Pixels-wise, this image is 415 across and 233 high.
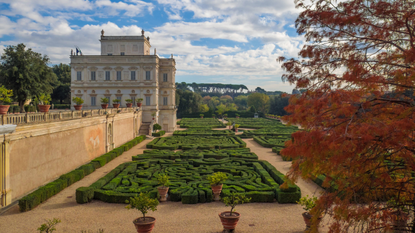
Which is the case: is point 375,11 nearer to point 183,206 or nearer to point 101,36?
point 183,206

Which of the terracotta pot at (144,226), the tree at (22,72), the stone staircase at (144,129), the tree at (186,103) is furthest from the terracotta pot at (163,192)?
the tree at (186,103)

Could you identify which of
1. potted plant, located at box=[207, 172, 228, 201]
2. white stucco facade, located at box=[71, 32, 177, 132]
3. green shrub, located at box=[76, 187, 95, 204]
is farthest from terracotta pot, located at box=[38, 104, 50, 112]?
white stucco facade, located at box=[71, 32, 177, 132]

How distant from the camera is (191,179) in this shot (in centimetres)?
1584

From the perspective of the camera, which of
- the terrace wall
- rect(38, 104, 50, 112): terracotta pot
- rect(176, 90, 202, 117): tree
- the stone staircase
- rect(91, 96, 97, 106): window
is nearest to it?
the terrace wall

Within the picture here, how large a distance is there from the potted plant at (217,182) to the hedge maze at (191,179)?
0.25 meters

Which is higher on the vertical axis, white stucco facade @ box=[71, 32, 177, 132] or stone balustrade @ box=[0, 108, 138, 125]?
white stucco facade @ box=[71, 32, 177, 132]

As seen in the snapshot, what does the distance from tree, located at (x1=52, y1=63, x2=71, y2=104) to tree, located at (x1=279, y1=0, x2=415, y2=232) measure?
1994 inches

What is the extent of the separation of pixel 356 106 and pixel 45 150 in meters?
14.6

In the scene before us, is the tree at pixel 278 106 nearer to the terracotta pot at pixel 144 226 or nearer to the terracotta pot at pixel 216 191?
the terracotta pot at pixel 216 191

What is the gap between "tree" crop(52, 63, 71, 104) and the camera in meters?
53.4

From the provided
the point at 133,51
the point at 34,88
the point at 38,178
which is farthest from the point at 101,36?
the point at 38,178

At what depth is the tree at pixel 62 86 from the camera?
175ft

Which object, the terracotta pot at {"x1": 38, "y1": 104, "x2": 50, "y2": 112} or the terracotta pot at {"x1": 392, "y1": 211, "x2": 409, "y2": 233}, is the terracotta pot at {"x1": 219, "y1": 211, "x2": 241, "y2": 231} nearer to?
the terracotta pot at {"x1": 392, "y1": 211, "x2": 409, "y2": 233}

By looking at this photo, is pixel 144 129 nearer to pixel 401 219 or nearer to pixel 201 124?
pixel 201 124
